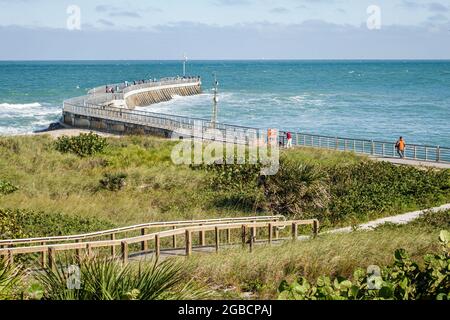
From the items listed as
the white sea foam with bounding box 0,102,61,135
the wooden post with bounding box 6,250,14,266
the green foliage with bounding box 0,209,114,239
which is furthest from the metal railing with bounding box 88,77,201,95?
the wooden post with bounding box 6,250,14,266

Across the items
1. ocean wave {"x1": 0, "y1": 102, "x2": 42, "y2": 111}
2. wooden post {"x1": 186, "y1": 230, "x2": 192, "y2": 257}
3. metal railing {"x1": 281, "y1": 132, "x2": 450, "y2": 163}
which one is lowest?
ocean wave {"x1": 0, "y1": 102, "x2": 42, "y2": 111}

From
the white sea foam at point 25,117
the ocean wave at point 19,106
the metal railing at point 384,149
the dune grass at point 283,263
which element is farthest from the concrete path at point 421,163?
the ocean wave at point 19,106

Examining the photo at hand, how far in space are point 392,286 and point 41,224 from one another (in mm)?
13342

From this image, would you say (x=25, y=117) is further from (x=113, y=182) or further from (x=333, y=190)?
(x=333, y=190)

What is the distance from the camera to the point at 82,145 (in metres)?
37.7

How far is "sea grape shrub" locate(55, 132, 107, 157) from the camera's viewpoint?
37281mm

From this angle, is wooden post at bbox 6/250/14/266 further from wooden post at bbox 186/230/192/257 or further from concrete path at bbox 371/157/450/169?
concrete path at bbox 371/157/450/169

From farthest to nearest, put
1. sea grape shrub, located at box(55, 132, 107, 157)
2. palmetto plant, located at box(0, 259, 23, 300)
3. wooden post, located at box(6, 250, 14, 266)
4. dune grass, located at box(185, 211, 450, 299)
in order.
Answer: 1. sea grape shrub, located at box(55, 132, 107, 157)
2. dune grass, located at box(185, 211, 450, 299)
3. wooden post, located at box(6, 250, 14, 266)
4. palmetto plant, located at box(0, 259, 23, 300)

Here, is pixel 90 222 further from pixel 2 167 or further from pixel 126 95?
pixel 126 95

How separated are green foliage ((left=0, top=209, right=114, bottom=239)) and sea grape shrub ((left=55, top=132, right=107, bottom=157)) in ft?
53.3

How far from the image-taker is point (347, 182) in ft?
90.6

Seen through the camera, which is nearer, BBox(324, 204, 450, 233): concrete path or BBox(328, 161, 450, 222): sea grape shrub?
BBox(324, 204, 450, 233): concrete path
